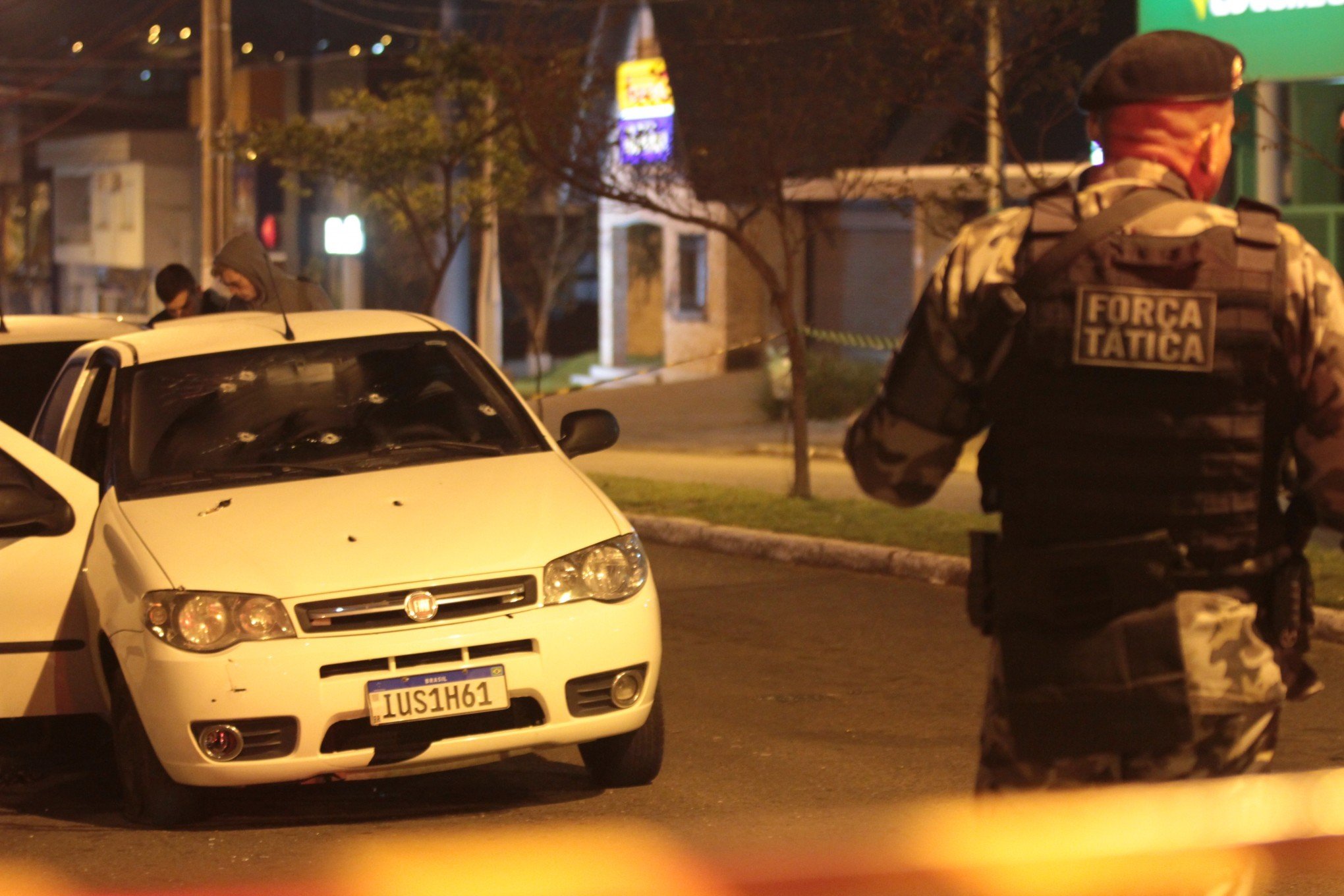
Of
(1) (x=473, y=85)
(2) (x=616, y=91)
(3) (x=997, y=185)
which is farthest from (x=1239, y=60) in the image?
(2) (x=616, y=91)

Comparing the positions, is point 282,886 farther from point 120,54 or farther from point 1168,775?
point 120,54

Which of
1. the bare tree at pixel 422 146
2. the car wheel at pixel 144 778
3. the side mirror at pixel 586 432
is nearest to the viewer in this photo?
the car wheel at pixel 144 778

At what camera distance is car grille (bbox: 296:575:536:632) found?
5543 millimetres

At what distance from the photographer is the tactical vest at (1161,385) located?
279 centimetres

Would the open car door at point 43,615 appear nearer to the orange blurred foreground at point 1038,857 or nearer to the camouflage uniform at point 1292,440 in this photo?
the orange blurred foreground at point 1038,857

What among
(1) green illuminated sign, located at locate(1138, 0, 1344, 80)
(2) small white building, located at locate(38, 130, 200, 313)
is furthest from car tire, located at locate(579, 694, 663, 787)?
(2) small white building, located at locate(38, 130, 200, 313)

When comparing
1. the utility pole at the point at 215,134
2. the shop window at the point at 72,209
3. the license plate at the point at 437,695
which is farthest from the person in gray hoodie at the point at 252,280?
the shop window at the point at 72,209

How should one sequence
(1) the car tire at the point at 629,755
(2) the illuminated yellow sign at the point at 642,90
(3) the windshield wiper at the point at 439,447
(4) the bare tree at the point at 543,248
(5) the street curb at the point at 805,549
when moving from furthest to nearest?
(4) the bare tree at the point at 543,248, (2) the illuminated yellow sign at the point at 642,90, (5) the street curb at the point at 805,549, (3) the windshield wiper at the point at 439,447, (1) the car tire at the point at 629,755

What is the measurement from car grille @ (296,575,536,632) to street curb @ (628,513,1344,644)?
4.28m

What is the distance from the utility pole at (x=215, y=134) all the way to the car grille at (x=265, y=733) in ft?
51.3

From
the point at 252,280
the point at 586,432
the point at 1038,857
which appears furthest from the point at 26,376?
the point at 1038,857

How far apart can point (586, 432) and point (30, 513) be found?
1956 millimetres

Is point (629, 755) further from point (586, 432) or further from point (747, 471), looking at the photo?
point (747, 471)

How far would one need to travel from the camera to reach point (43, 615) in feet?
20.1
